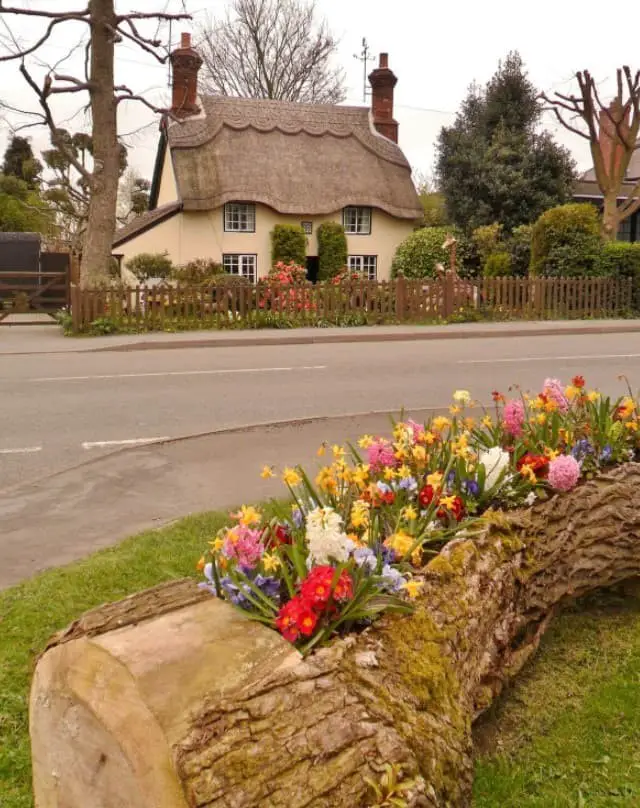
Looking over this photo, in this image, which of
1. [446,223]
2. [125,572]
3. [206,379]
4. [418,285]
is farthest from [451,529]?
[446,223]

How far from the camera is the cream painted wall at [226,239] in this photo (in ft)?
103

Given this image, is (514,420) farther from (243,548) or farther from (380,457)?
(243,548)

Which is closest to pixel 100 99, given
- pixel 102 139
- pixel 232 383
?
pixel 102 139

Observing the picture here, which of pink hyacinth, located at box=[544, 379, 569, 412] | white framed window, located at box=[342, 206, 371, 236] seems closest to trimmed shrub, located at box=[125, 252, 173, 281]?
white framed window, located at box=[342, 206, 371, 236]

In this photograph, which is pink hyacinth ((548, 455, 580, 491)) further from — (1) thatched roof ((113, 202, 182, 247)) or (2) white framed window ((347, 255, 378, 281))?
(2) white framed window ((347, 255, 378, 281))

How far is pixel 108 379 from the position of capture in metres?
11.4

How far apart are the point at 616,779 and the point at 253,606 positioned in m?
1.33

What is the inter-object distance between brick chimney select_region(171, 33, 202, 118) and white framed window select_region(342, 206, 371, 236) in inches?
293

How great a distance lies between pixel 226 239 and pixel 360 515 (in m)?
30.2

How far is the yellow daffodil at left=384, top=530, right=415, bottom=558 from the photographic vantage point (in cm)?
269

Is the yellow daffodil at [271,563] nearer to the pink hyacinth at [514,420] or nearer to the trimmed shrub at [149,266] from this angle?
A: the pink hyacinth at [514,420]

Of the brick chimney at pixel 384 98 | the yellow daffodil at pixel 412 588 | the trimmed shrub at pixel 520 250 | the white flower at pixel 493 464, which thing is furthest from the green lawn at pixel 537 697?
the brick chimney at pixel 384 98

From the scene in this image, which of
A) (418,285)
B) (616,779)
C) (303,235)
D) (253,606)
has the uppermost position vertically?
(303,235)

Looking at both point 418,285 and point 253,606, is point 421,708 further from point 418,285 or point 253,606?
point 418,285
